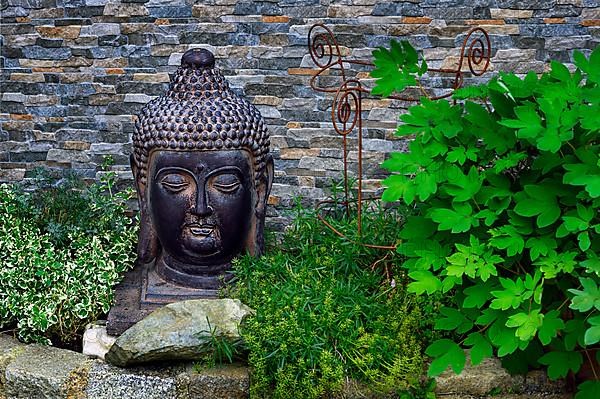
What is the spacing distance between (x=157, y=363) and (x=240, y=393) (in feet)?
1.17

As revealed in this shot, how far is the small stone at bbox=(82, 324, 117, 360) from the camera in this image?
3.65 meters

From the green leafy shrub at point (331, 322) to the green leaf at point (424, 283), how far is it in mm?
366

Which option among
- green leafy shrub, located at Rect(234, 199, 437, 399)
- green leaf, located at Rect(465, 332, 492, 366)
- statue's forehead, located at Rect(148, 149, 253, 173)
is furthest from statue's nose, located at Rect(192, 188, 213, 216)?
green leaf, located at Rect(465, 332, 492, 366)

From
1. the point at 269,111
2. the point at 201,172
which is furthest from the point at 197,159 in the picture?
the point at 269,111

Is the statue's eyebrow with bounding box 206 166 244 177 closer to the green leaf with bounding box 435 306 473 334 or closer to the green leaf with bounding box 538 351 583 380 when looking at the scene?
the green leaf with bounding box 435 306 473 334

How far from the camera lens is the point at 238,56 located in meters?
5.48

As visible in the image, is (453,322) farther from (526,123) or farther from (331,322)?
(526,123)

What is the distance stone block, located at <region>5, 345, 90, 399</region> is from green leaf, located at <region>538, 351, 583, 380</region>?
1.74m

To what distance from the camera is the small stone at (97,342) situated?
12.0 feet

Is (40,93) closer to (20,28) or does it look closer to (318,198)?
(20,28)

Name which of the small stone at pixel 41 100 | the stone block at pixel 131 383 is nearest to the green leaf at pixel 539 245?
the stone block at pixel 131 383

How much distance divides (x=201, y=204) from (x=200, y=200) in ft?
0.06

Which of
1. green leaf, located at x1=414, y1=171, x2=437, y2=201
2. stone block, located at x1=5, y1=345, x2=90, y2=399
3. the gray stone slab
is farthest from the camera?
the gray stone slab

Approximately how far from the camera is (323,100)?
18.2 feet
